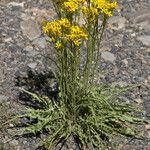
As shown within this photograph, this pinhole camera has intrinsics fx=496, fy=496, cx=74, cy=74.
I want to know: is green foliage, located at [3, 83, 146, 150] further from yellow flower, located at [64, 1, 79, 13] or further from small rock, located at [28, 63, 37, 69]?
yellow flower, located at [64, 1, 79, 13]

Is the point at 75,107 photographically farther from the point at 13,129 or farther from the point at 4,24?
the point at 4,24

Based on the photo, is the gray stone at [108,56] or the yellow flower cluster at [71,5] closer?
the yellow flower cluster at [71,5]

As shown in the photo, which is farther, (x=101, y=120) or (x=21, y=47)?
(x=21, y=47)

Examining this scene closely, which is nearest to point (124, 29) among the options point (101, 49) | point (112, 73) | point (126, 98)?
point (101, 49)

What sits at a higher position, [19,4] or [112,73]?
[19,4]

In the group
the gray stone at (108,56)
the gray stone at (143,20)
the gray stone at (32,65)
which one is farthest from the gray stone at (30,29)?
the gray stone at (143,20)

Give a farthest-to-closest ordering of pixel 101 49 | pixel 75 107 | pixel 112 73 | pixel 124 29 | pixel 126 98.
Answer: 1. pixel 124 29
2. pixel 101 49
3. pixel 112 73
4. pixel 126 98
5. pixel 75 107

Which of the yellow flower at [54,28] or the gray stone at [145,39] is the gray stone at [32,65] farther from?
the yellow flower at [54,28]
